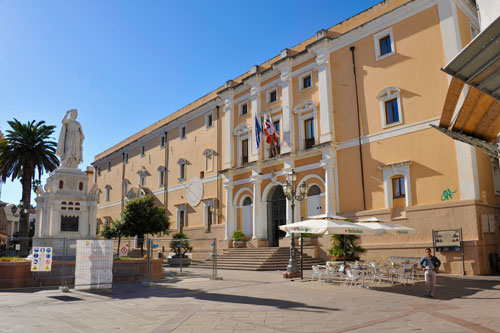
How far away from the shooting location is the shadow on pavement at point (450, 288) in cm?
1168

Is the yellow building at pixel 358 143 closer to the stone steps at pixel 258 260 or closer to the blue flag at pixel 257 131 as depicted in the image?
the blue flag at pixel 257 131

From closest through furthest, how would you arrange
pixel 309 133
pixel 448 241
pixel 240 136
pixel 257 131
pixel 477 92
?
pixel 477 92, pixel 448 241, pixel 309 133, pixel 257 131, pixel 240 136

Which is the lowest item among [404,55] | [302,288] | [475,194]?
[302,288]

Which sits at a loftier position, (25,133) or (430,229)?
(25,133)

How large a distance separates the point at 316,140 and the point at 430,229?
865 centimetres

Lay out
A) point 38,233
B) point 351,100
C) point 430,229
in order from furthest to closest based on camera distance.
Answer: point 351,100
point 430,229
point 38,233

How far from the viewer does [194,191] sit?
113 feet

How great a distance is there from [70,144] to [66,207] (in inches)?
119

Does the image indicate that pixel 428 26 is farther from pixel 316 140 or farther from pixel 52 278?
pixel 52 278

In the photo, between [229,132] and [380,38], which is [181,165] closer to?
[229,132]

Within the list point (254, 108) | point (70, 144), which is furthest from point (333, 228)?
point (254, 108)

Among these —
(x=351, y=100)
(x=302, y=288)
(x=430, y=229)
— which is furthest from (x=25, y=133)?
(x=430, y=229)

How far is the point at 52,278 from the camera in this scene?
47.7 feet

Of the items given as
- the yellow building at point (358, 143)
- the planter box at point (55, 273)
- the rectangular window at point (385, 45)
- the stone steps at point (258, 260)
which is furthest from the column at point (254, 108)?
the planter box at point (55, 273)
